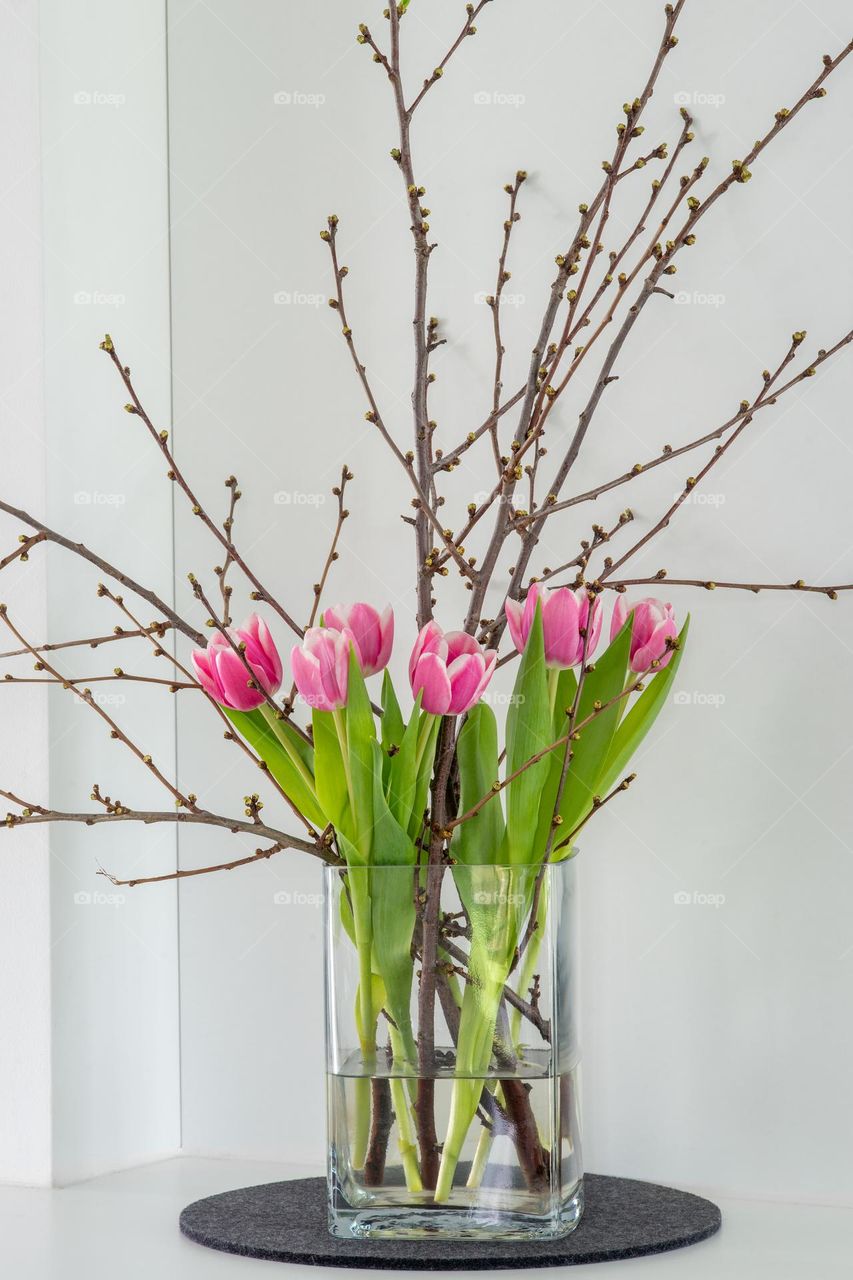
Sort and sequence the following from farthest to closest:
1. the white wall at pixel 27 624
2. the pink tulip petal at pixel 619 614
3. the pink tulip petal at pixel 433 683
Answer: the white wall at pixel 27 624 → the pink tulip petal at pixel 619 614 → the pink tulip petal at pixel 433 683

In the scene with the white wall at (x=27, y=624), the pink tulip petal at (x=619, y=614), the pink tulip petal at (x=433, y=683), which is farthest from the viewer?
the white wall at (x=27, y=624)

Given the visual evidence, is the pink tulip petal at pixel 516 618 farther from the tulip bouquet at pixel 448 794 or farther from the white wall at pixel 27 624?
the white wall at pixel 27 624

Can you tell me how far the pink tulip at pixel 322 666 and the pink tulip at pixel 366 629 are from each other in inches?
1.0

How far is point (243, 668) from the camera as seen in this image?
84 cm

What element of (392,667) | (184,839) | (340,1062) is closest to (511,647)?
(392,667)

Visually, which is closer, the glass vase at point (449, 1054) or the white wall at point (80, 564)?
the glass vase at point (449, 1054)

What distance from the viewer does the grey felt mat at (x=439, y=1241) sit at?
83 cm

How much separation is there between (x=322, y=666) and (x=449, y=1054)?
0.24 metres

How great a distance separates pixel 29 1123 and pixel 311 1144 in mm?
210

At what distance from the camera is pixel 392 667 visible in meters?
1.12

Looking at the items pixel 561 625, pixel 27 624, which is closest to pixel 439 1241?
pixel 561 625

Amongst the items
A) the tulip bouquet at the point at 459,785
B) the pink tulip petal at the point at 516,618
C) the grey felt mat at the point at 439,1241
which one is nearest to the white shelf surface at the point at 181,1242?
the grey felt mat at the point at 439,1241

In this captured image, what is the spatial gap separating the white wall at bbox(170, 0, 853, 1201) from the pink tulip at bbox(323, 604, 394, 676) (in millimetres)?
246

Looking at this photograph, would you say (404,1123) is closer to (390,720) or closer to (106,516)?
(390,720)
